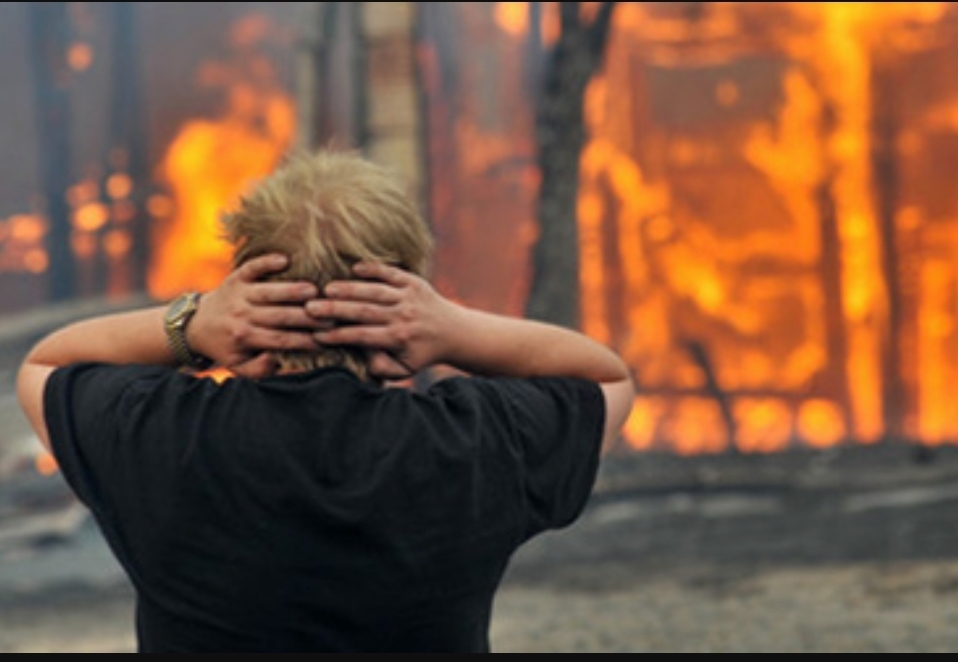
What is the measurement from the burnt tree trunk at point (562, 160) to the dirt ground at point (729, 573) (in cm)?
97

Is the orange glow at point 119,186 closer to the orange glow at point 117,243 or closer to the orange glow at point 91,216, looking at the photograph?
the orange glow at point 91,216

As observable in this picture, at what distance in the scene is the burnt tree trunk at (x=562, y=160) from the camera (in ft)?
27.1

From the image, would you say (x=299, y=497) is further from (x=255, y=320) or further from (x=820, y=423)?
(x=820, y=423)

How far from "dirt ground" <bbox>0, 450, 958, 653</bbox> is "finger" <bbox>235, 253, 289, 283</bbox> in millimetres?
4519

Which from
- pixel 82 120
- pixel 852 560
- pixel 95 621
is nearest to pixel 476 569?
pixel 95 621

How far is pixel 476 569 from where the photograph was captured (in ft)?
5.08

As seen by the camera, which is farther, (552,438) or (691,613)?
(691,613)

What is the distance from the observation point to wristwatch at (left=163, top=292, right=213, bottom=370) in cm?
161

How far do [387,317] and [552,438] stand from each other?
0.66 ft

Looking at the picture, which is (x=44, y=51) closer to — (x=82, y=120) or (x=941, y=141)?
(x=82, y=120)

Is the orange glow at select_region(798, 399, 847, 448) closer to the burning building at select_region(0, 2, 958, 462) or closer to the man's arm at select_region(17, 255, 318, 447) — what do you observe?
the burning building at select_region(0, 2, 958, 462)

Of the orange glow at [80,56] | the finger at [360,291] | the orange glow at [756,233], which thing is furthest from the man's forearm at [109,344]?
the orange glow at [80,56]

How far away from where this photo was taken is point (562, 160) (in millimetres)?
8328

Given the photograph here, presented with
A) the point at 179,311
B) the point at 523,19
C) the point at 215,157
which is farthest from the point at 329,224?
the point at 215,157
